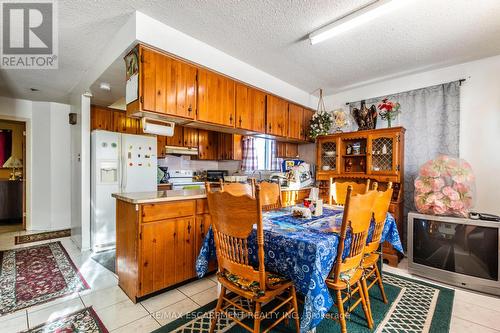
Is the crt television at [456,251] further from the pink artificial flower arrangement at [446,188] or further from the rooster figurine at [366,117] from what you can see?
the rooster figurine at [366,117]

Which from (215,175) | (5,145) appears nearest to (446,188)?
(215,175)

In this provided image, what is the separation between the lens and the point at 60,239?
13.5ft

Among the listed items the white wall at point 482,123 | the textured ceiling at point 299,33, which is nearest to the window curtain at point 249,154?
the textured ceiling at point 299,33

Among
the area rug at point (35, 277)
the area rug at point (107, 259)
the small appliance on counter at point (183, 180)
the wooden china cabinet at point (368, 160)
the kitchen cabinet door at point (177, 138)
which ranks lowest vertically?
the area rug at point (107, 259)

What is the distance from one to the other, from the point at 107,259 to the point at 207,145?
2845mm

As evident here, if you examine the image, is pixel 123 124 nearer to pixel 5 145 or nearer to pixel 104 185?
pixel 104 185

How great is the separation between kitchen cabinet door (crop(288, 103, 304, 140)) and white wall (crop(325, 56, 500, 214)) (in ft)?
6.79

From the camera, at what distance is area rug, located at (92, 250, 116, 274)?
2.99 meters

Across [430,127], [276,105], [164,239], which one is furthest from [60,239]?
[430,127]

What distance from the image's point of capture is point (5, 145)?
236 inches

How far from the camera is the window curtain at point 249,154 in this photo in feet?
15.0

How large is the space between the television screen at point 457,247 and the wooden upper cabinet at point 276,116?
7.26 ft

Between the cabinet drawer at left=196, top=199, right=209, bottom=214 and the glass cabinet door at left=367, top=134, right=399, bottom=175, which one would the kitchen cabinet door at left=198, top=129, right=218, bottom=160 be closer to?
the cabinet drawer at left=196, top=199, right=209, bottom=214

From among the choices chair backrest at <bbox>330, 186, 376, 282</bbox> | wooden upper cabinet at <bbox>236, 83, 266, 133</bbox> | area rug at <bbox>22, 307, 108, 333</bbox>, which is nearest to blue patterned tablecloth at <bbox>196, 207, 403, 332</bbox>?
chair backrest at <bbox>330, 186, 376, 282</bbox>
